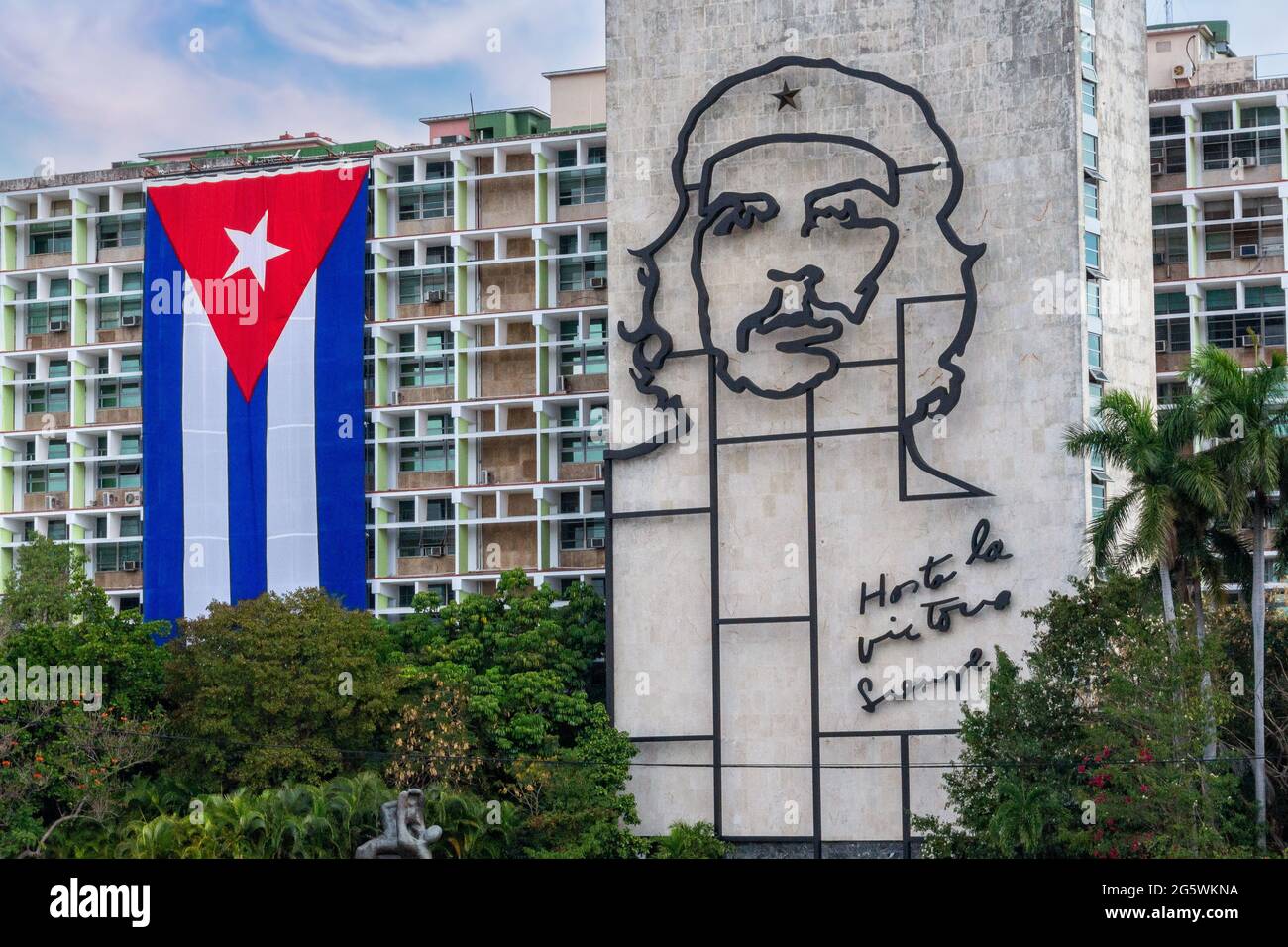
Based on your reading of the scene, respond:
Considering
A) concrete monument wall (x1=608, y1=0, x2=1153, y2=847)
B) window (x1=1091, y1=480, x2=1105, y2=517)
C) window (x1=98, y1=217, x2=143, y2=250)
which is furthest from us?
window (x1=98, y1=217, x2=143, y2=250)

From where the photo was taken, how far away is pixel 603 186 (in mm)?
80500

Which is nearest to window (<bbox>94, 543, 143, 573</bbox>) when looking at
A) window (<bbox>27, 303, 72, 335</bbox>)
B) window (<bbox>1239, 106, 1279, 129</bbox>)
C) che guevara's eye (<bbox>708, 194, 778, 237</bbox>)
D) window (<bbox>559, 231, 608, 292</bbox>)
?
window (<bbox>27, 303, 72, 335</bbox>)

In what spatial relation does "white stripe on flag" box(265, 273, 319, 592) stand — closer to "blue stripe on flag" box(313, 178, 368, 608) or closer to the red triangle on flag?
"blue stripe on flag" box(313, 178, 368, 608)


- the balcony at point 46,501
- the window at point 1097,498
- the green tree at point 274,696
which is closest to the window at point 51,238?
the balcony at point 46,501

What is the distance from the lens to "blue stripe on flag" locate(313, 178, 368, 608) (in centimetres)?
7706

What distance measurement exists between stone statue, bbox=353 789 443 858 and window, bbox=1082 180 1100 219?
24113 millimetres

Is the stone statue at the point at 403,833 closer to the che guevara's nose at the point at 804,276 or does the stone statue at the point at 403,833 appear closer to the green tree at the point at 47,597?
the green tree at the point at 47,597

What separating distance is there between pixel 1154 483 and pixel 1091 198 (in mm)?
12496

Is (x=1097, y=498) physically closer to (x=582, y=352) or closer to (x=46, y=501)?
(x=582, y=352)

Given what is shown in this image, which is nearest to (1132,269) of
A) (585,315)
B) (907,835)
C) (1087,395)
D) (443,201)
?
(1087,395)

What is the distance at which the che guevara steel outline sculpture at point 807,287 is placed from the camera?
5703 centimetres

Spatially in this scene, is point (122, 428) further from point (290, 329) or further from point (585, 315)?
point (585, 315)

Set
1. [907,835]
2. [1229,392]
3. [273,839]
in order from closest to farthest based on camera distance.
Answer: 1. [1229,392]
2. [273,839]
3. [907,835]
